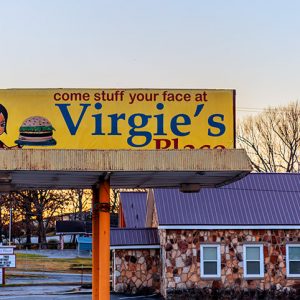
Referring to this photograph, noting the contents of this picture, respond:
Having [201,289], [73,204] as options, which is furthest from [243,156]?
[73,204]

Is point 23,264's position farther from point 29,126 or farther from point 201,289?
point 29,126

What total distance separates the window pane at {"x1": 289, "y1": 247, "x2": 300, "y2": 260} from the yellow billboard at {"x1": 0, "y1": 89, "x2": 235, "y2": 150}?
18.4 metres

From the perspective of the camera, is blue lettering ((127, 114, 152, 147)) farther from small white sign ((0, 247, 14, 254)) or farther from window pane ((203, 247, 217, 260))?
small white sign ((0, 247, 14, 254))

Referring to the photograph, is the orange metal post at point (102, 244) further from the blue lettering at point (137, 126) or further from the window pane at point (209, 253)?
the window pane at point (209, 253)

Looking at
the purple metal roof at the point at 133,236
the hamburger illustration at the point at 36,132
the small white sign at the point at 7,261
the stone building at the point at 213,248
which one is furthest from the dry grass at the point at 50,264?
the hamburger illustration at the point at 36,132

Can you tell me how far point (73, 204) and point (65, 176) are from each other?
70.1 m

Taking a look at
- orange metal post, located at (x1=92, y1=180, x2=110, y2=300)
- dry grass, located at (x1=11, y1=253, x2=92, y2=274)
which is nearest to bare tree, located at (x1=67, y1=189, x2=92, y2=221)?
dry grass, located at (x1=11, y1=253, x2=92, y2=274)

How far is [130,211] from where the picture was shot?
38.0 m

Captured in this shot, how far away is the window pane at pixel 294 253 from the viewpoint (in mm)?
31203

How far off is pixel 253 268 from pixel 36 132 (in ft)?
62.8

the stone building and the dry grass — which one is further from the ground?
the stone building

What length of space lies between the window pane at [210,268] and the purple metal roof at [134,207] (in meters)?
7.04

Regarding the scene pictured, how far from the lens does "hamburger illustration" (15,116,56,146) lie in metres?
13.5

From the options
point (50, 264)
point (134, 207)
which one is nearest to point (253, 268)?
point (134, 207)
